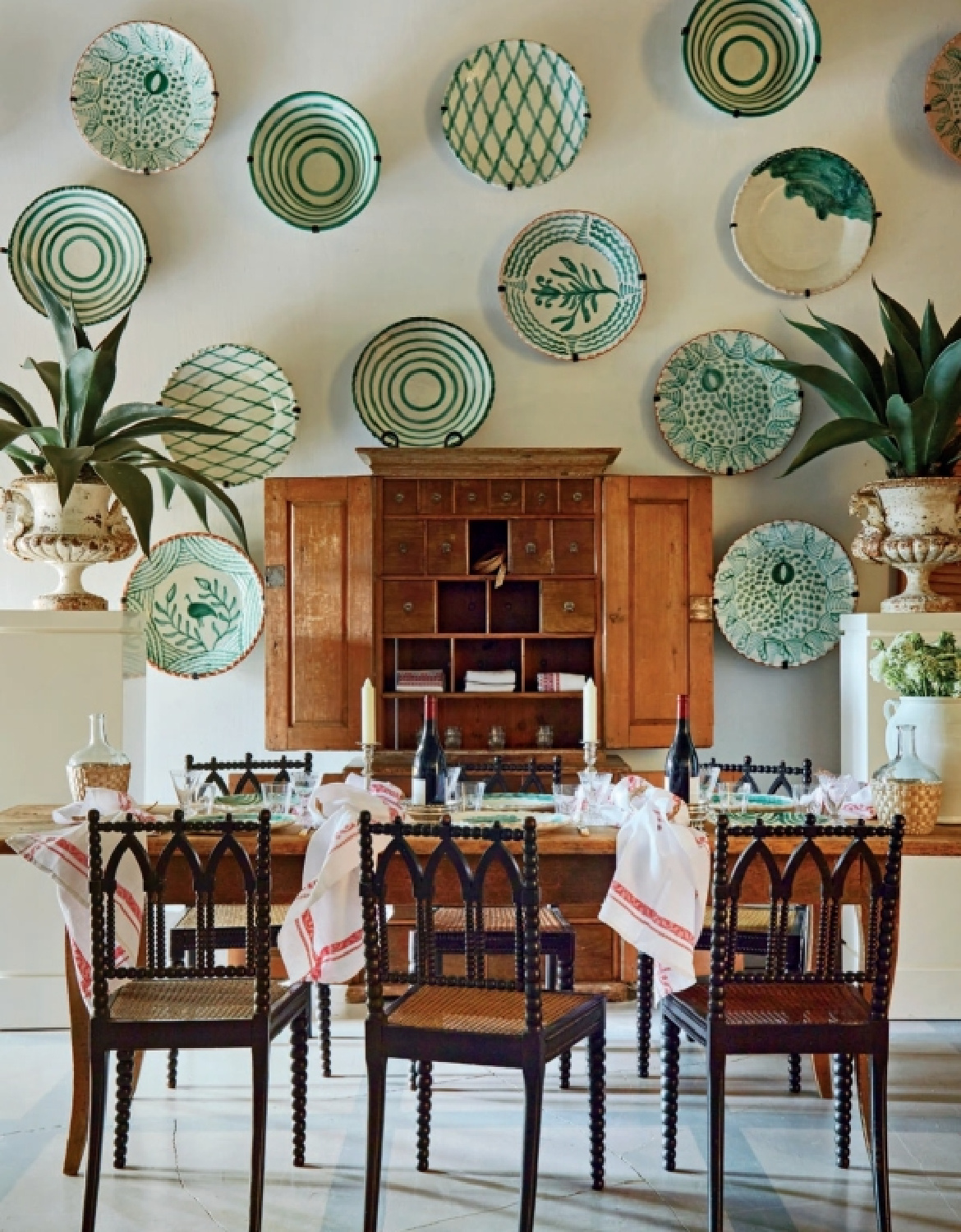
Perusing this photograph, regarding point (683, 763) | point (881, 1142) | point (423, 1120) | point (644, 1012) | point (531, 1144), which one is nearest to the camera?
point (531, 1144)

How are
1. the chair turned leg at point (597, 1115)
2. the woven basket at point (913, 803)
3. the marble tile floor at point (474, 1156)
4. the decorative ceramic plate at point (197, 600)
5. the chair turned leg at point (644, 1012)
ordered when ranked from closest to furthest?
1. the marble tile floor at point (474, 1156)
2. the chair turned leg at point (597, 1115)
3. the woven basket at point (913, 803)
4. the chair turned leg at point (644, 1012)
5. the decorative ceramic plate at point (197, 600)

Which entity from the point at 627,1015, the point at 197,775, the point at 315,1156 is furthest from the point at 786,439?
the point at 315,1156

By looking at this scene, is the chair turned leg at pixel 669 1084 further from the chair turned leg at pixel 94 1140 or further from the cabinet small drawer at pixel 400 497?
the cabinet small drawer at pixel 400 497

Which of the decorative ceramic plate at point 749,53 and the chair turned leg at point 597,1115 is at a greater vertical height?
the decorative ceramic plate at point 749,53

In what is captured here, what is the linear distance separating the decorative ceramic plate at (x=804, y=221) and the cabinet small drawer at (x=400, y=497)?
1580 millimetres

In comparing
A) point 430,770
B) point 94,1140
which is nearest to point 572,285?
point 430,770

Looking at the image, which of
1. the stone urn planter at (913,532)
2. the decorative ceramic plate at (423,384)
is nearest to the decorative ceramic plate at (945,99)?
the stone urn planter at (913,532)

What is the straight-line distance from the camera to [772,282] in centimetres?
512

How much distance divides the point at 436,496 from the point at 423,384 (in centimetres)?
58

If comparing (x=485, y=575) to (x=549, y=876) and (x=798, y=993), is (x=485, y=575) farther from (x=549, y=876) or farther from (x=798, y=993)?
(x=798, y=993)

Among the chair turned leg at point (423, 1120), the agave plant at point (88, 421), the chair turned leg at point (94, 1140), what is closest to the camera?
the chair turned leg at point (94, 1140)

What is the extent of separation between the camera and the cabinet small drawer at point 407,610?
479cm

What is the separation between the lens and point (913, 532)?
14.5ft

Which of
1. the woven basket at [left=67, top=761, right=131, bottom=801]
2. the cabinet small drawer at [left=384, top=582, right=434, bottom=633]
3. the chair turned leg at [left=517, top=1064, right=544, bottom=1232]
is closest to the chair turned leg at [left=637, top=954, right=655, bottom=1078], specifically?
the chair turned leg at [left=517, top=1064, right=544, bottom=1232]
